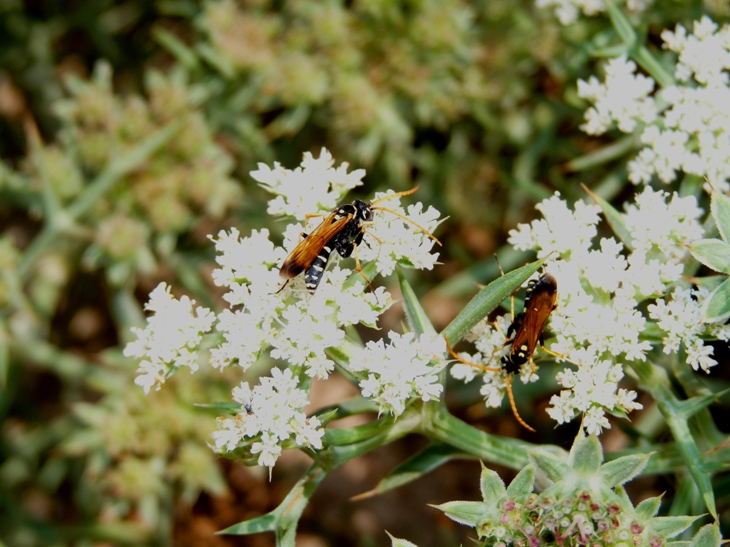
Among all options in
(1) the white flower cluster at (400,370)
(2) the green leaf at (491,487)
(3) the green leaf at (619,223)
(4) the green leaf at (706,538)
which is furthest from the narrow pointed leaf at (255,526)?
(3) the green leaf at (619,223)

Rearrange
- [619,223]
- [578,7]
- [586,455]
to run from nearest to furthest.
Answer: [586,455] → [619,223] → [578,7]

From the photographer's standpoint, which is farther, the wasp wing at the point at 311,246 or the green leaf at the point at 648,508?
the wasp wing at the point at 311,246

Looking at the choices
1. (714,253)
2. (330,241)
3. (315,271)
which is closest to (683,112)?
(714,253)

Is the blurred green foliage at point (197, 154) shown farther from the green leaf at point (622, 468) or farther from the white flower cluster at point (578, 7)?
the green leaf at point (622, 468)

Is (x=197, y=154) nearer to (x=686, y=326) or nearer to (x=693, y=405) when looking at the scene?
(x=686, y=326)

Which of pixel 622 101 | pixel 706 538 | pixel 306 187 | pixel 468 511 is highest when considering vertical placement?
pixel 622 101

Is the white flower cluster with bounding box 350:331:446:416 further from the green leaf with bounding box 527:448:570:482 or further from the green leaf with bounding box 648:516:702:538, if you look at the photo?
the green leaf with bounding box 648:516:702:538
